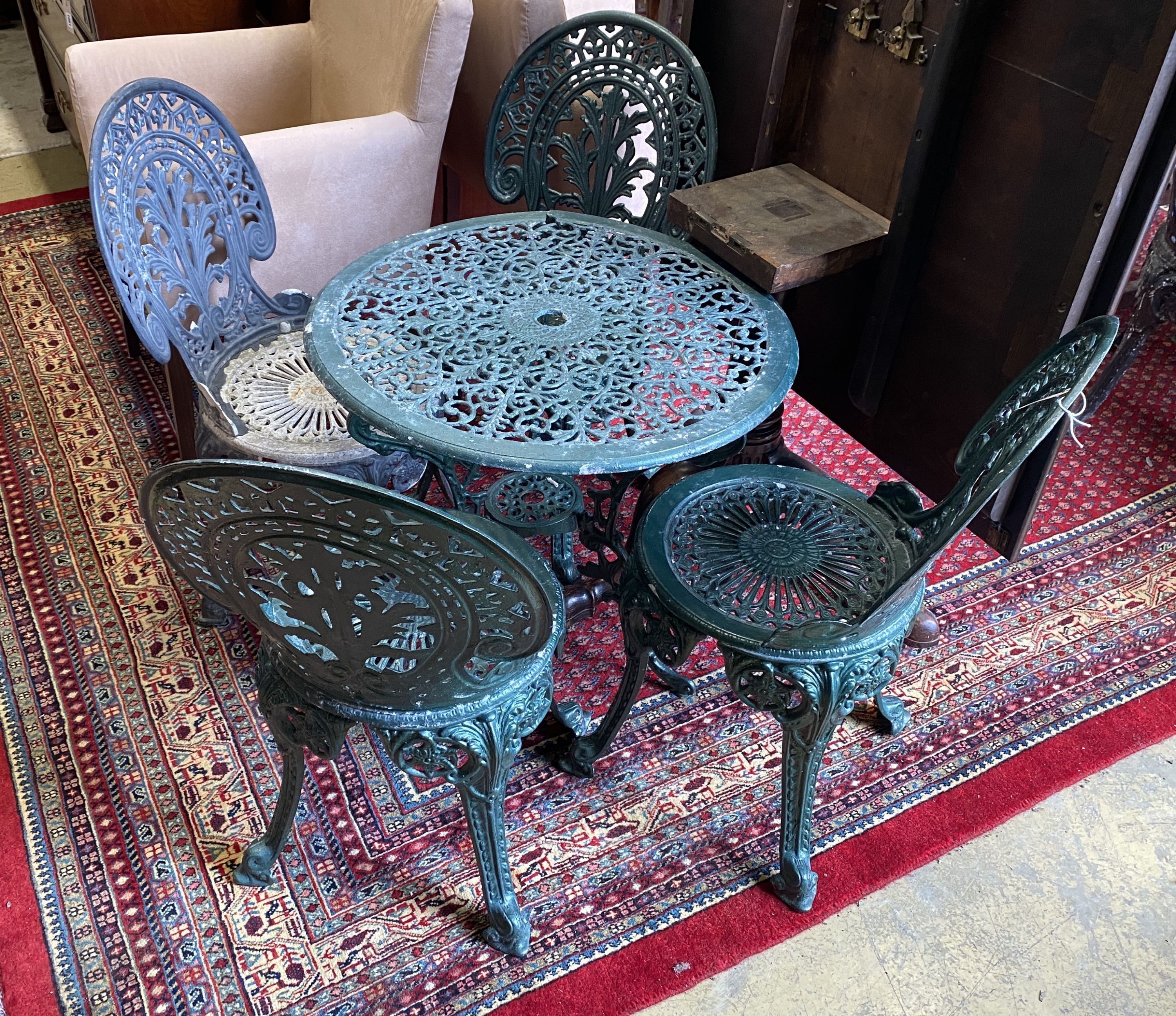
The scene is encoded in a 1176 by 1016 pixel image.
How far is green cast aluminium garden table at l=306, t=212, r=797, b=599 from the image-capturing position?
1.48 m

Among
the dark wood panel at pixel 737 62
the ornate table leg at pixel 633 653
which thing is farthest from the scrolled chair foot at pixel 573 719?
the dark wood panel at pixel 737 62

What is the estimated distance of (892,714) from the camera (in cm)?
192

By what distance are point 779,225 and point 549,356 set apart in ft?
1.93

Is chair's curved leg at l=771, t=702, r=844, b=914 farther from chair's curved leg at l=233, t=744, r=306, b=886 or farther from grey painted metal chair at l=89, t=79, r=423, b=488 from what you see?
grey painted metal chair at l=89, t=79, r=423, b=488

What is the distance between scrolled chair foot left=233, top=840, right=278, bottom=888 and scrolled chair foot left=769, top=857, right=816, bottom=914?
2.60 ft

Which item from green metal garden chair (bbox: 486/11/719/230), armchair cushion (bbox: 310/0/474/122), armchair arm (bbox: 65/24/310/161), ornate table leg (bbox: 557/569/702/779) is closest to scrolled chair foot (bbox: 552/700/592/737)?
ornate table leg (bbox: 557/569/702/779)

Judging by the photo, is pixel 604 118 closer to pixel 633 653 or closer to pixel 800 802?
pixel 633 653

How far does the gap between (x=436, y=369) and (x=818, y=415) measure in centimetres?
148

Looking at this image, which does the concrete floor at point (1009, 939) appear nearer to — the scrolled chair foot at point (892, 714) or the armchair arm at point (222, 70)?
the scrolled chair foot at point (892, 714)

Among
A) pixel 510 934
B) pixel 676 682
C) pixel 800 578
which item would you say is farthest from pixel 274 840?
pixel 800 578

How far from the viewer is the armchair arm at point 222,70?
2.47m

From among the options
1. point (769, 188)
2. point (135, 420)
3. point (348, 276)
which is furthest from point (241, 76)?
point (769, 188)

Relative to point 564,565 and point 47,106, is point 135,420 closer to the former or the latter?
point 564,565

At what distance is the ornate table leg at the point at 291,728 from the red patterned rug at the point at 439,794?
0.65 ft
